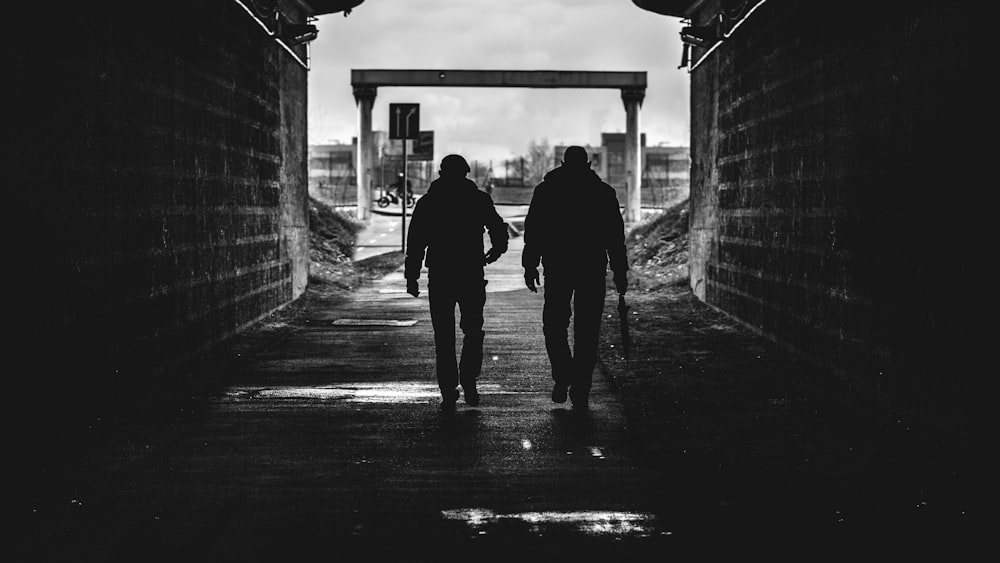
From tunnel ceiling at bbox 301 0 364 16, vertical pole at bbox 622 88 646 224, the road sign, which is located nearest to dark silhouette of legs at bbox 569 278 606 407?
tunnel ceiling at bbox 301 0 364 16

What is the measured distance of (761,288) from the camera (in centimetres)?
1348

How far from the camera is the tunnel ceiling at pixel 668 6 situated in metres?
19.8

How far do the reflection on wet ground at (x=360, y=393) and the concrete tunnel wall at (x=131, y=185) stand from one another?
2.85 ft

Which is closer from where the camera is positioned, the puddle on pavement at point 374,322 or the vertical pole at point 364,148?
the puddle on pavement at point 374,322

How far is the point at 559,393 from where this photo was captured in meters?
9.25

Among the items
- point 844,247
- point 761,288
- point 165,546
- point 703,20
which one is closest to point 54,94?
point 165,546

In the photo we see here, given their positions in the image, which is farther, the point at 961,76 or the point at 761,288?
the point at 761,288

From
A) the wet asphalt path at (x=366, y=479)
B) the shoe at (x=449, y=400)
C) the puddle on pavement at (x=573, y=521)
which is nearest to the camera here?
the wet asphalt path at (x=366, y=479)

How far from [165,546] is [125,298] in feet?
13.8

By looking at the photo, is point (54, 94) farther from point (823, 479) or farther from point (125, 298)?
point (823, 479)

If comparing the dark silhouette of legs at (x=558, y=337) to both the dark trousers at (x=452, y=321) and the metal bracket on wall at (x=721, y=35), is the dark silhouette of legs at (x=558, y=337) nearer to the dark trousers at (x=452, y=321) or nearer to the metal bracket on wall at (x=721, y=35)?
the dark trousers at (x=452, y=321)

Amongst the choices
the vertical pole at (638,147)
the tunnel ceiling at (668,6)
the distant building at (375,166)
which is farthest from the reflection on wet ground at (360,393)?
the vertical pole at (638,147)

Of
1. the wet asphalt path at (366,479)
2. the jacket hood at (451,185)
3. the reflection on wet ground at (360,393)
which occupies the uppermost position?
the jacket hood at (451,185)

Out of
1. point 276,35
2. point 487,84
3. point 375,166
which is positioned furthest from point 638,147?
point 276,35
